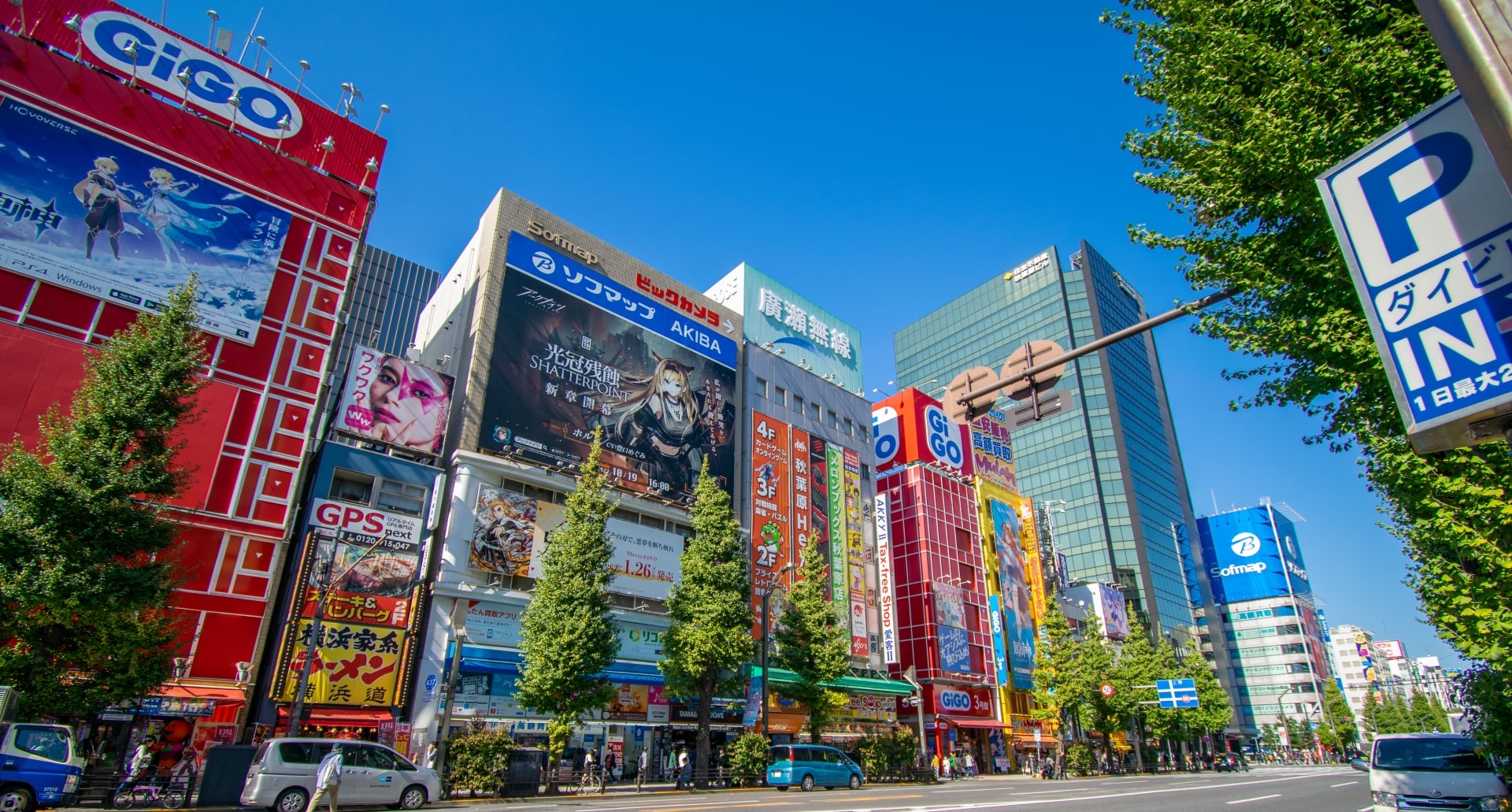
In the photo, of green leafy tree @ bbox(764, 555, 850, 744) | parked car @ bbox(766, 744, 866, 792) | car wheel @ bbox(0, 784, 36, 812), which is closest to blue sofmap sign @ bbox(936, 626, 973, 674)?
green leafy tree @ bbox(764, 555, 850, 744)

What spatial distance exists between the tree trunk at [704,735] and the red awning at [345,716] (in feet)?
35.9

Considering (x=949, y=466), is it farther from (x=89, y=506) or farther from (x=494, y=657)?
(x=89, y=506)

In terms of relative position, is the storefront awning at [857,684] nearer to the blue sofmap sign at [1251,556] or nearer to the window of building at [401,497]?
the window of building at [401,497]

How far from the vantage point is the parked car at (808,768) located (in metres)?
25.1

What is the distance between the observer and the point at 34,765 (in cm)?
1340

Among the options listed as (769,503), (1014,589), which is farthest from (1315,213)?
(1014,589)

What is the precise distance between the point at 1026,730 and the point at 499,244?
156ft

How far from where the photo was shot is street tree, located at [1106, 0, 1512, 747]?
31.4 ft

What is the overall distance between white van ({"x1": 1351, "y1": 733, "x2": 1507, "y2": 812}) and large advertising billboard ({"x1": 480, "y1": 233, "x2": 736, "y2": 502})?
89.2 ft

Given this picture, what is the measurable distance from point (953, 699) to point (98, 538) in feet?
140

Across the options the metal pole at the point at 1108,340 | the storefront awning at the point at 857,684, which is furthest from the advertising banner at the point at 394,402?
the metal pole at the point at 1108,340

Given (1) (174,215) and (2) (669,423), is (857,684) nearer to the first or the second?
(2) (669,423)

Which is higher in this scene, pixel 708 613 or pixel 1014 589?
pixel 1014 589

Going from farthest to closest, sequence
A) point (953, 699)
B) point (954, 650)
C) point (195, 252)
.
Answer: point (954, 650) → point (953, 699) → point (195, 252)
